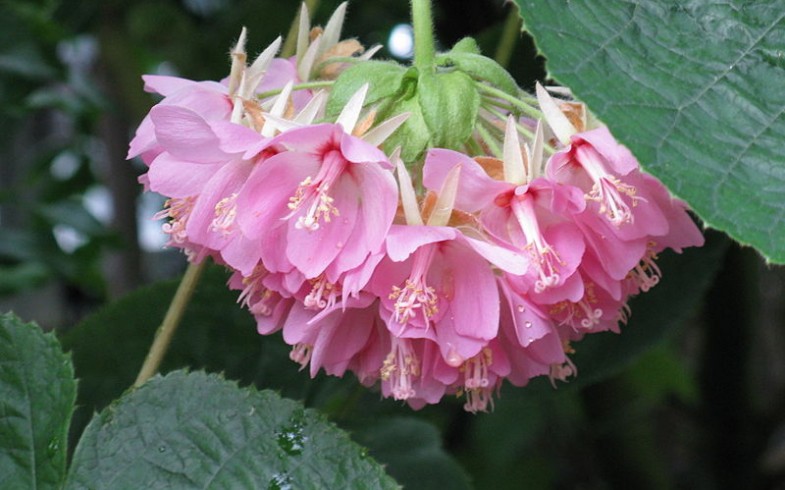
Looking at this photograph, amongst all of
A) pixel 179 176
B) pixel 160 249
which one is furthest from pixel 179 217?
pixel 160 249

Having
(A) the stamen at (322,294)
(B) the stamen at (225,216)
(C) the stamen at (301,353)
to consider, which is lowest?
(C) the stamen at (301,353)

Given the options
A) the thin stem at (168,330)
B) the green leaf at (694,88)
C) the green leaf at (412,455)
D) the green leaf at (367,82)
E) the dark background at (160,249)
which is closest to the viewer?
the green leaf at (694,88)

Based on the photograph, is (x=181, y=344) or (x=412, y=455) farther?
(x=412, y=455)

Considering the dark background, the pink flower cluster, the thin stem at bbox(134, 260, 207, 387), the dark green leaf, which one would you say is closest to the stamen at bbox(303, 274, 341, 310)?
the pink flower cluster

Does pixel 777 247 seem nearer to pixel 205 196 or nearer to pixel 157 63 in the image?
pixel 205 196

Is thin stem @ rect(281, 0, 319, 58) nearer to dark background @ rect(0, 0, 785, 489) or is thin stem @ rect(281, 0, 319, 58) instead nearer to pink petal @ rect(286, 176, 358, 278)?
pink petal @ rect(286, 176, 358, 278)

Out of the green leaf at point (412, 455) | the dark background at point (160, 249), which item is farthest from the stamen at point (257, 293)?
the dark background at point (160, 249)

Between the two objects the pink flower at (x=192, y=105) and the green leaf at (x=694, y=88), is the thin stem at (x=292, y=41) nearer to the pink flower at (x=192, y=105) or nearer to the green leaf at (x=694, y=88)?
the pink flower at (x=192, y=105)

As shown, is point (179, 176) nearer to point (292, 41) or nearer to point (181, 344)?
point (292, 41)
